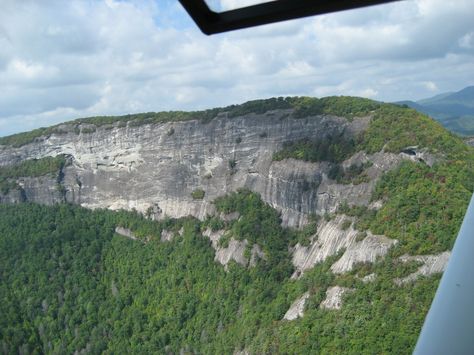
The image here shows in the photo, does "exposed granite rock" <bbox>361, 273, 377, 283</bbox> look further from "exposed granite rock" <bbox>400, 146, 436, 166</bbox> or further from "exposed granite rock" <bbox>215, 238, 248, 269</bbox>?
"exposed granite rock" <bbox>215, 238, 248, 269</bbox>

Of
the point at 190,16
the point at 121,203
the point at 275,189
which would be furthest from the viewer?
the point at 121,203

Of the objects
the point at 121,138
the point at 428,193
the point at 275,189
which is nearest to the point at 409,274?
the point at 428,193

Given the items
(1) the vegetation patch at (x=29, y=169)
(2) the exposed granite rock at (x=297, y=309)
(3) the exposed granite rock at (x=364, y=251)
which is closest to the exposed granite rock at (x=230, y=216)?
(2) the exposed granite rock at (x=297, y=309)

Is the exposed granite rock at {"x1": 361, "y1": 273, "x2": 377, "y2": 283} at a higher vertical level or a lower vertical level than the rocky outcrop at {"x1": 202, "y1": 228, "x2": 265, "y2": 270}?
higher

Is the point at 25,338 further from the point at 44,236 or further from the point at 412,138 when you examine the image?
the point at 412,138

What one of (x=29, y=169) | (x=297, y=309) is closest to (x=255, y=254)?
(x=297, y=309)

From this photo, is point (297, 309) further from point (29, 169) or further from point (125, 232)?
point (29, 169)

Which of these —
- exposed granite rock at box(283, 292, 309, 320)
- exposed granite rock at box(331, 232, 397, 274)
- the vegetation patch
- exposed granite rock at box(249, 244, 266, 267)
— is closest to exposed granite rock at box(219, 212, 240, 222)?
exposed granite rock at box(249, 244, 266, 267)
